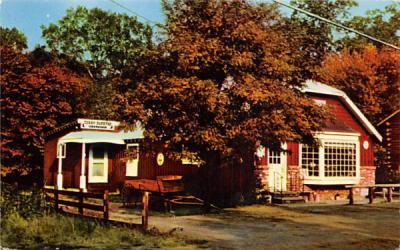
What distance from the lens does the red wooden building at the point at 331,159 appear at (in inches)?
818

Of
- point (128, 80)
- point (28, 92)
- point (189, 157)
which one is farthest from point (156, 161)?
point (28, 92)

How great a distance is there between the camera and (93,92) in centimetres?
1459

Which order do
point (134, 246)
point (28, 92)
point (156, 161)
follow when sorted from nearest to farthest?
point (134, 246) → point (28, 92) → point (156, 161)

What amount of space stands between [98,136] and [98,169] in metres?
0.91

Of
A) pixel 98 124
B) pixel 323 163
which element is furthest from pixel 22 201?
pixel 323 163

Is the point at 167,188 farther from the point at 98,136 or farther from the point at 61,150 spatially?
the point at 61,150

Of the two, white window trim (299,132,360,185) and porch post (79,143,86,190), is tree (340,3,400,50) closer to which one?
white window trim (299,132,360,185)

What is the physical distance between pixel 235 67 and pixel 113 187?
4632 millimetres

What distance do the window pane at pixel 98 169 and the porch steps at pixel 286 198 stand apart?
6.67 meters

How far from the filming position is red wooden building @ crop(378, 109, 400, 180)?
63.3 ft

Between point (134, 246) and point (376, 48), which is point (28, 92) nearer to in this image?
point (134, 246)

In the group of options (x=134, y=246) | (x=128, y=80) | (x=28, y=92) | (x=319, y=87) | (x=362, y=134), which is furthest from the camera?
(x=362, y=134)

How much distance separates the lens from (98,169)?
15094 mm

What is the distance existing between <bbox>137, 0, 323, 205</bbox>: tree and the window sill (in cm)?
651
